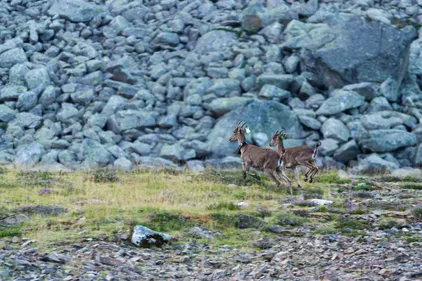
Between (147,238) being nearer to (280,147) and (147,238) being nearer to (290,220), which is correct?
(290,220)

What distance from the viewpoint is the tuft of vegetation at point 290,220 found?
17266mm

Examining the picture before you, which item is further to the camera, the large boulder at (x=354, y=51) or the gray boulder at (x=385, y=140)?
the large boulder at (x=354, y=51)

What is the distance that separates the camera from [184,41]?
156 feet

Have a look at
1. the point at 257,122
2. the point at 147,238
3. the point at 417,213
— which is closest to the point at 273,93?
the point at 257,122

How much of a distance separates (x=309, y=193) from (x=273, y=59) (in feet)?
73.4

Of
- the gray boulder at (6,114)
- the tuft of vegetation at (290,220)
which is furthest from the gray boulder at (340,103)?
the tuft of vegetation at (290,220)

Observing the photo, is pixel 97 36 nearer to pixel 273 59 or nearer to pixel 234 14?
pixel 234 14

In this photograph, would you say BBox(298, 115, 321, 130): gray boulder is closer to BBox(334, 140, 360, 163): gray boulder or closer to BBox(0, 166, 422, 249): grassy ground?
BBox(334, 140, 360, 163): gray boulder

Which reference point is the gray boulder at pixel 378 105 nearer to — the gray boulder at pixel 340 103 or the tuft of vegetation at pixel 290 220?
the gray boulder at pixel 340 103

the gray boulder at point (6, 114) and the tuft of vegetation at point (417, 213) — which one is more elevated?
the tuft of vegetation at point (417, 213)

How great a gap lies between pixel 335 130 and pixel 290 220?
67.8 feet

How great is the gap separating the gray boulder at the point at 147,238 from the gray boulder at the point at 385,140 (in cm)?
2272

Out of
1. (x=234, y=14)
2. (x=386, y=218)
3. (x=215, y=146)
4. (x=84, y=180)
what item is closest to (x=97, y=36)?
(x=234, y=14)

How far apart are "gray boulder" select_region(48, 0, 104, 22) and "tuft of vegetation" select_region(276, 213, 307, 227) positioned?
34364mm
